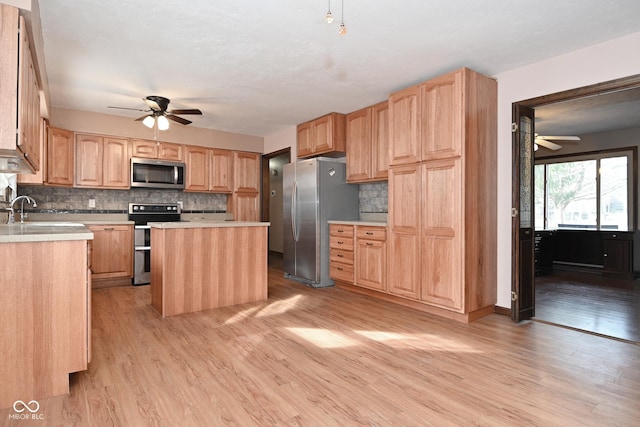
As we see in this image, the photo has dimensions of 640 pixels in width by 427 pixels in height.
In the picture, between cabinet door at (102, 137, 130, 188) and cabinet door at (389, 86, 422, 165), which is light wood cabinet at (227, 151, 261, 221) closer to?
cabinet door at (102, 137, 130, 188)

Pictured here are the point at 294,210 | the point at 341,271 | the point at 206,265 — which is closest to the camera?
the point at 206,265

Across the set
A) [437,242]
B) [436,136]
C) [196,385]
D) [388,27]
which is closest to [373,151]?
[436,136]

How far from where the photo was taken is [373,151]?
4.55m

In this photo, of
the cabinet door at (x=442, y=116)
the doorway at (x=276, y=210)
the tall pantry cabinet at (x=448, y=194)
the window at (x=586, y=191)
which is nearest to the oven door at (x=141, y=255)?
the doorway at (x=276, y=210)

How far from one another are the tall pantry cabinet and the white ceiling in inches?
12.7

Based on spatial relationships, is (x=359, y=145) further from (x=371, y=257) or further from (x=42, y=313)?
(x=42, y=313)

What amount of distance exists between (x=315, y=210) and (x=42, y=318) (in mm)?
3335

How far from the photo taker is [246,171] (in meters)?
6.43

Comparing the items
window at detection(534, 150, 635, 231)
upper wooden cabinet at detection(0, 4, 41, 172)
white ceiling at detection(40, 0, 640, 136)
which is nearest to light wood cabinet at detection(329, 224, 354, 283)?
white ceiling at detection(40, 0, 640, 136)

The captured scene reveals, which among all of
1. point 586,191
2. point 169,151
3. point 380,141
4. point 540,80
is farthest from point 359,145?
point 586,191

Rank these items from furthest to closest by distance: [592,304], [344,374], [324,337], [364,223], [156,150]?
[156,150] → [364,223] → [592,304] → [324,337] → [344,374]

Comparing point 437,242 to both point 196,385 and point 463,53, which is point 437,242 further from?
point 196,385

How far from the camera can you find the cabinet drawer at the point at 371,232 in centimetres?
412

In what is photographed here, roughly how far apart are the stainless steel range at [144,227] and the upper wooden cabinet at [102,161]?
17.1 inches
